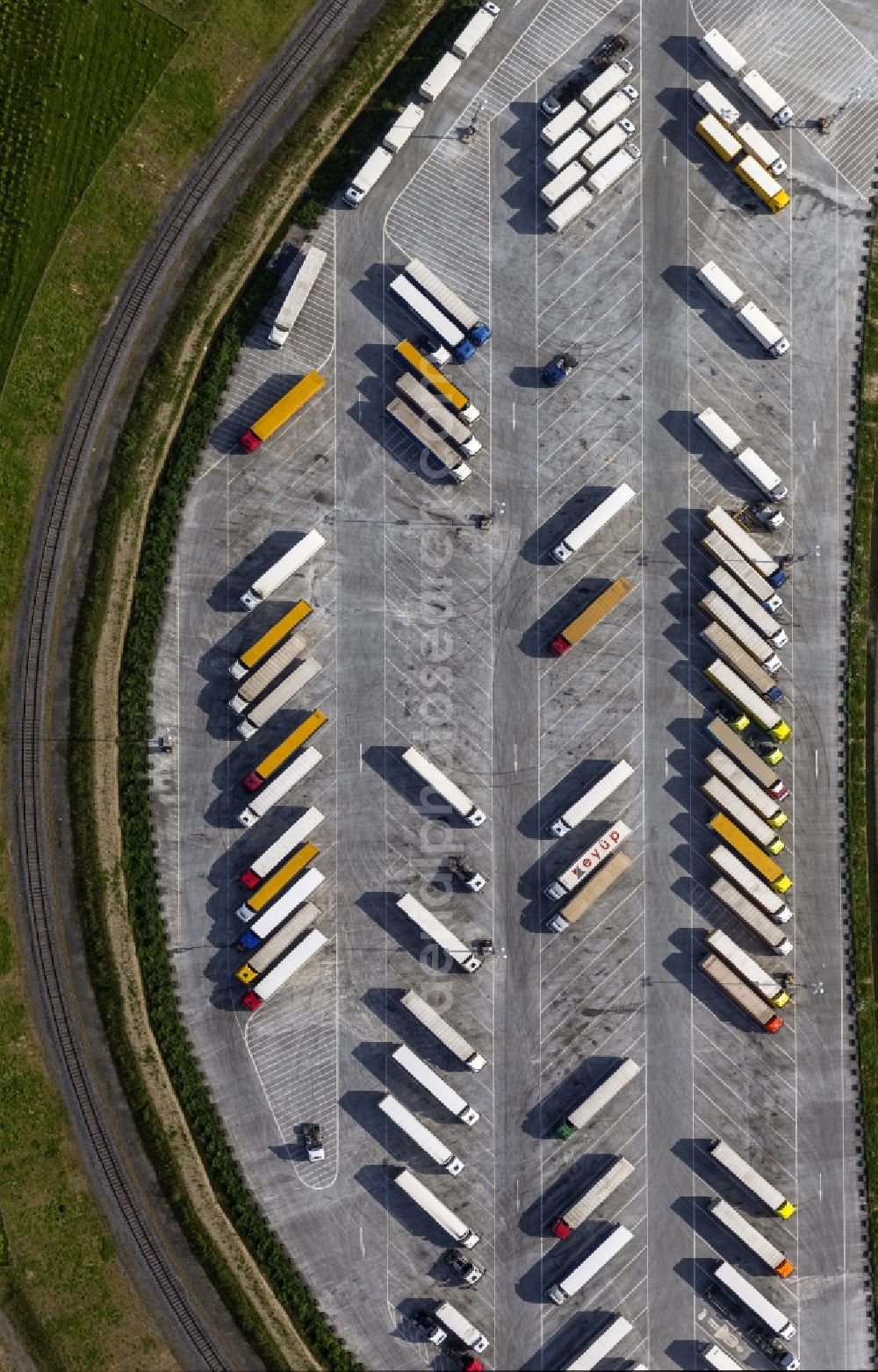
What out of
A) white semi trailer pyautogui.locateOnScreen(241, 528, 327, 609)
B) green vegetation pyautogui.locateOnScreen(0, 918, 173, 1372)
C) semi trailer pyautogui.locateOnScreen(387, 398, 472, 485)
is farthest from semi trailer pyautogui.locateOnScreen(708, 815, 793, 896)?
green vegetation pyautogui.locateOnScreen(0, 918, 173, 1372)

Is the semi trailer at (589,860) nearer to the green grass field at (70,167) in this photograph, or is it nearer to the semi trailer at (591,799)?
the semi trailer at (591,799)

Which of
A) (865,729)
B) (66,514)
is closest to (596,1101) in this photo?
(865,729)

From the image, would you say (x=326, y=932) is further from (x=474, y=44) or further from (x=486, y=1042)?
(x=474, y=44)

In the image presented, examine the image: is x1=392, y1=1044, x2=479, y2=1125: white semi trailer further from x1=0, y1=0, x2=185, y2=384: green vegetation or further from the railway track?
x1=0, y1=0, x2=185, y2=384: green vegetation

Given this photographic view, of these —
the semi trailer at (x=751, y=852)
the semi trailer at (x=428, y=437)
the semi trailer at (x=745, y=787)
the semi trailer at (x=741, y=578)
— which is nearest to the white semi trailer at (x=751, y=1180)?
the semi trailer at (x=751, y=852)

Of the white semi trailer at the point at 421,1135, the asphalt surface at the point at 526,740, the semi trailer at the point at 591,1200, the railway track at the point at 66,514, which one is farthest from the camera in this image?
the railway track at the point at 66,514

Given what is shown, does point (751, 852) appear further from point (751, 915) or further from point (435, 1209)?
point (435, 1209)
